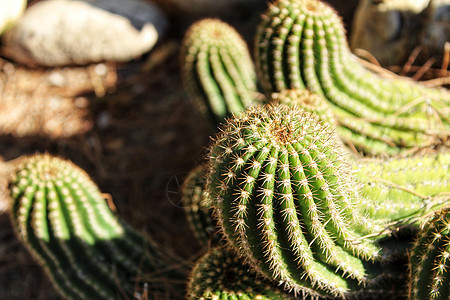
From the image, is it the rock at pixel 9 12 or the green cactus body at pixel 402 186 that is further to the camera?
the rock at pixel 9 12

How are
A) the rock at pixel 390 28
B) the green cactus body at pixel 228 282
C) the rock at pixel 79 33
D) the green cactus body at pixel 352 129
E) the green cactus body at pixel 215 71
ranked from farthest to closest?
1. the rock at pixel 79 33
2. the rock at pixel 390 28
3. the green cactus body at pixel 215 71
4. the green cactus body at pixel 352 129
5. the green cactus body at pixel 228 282

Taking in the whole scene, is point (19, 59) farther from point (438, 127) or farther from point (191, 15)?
point (438, 127)

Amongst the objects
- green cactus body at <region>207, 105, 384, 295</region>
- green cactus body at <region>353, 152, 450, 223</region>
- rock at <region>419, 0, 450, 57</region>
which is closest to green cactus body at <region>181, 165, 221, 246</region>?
green cactus body at <region>207, 105, 384, 295</region>

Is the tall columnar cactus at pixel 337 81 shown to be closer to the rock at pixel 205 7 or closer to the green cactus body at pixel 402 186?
the green cactus body at pixel 402 186

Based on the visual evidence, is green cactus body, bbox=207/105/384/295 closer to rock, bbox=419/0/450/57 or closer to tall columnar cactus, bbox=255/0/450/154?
tall columnar cactus, bbox=255/0/450/154

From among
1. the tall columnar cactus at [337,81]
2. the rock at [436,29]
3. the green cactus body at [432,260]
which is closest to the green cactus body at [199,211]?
the tall columnar cactus at [337,81]

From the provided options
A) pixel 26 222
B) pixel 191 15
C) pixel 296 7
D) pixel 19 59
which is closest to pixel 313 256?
pixel 296 7
